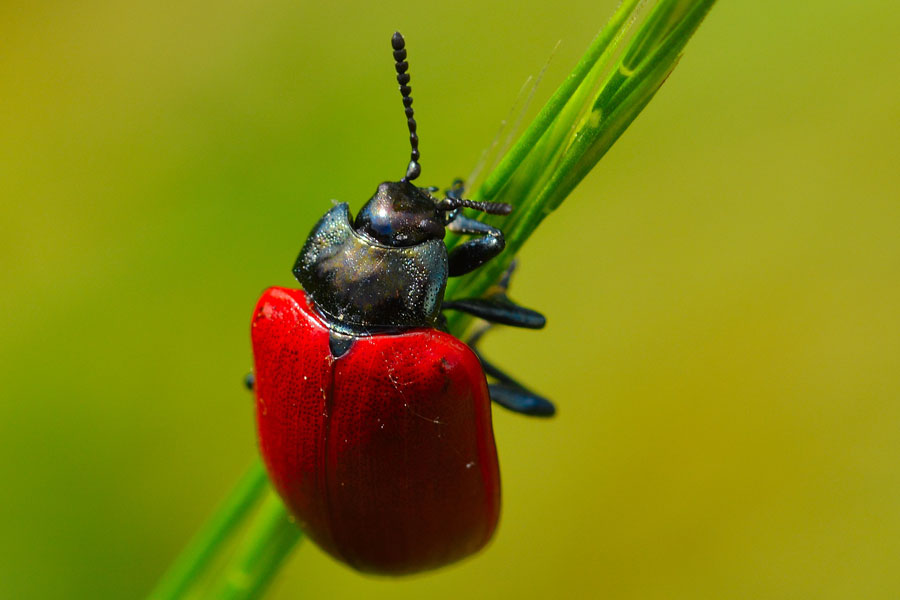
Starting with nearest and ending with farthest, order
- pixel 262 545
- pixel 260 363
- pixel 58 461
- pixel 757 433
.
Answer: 1. pixel 262 545
2. pixel 260 363
3. pixel 58 461
4. pixel 757 433

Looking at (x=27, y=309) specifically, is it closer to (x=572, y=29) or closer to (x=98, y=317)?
(x=98, y=317)

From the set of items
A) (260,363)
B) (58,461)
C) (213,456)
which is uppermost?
(260,363)

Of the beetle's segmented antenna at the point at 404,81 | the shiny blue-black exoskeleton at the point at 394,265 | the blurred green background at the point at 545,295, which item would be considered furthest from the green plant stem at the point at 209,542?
the blurred green background at the point at 545,295

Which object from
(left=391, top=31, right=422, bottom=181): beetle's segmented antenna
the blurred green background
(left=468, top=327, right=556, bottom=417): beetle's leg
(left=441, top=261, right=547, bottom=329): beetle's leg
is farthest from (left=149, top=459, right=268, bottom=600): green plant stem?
the blurred green background

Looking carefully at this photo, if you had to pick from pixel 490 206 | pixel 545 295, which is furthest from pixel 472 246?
pixel 545 295

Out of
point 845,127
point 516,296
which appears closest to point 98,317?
point 516,296

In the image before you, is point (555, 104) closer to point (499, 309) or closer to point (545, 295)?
point (499, 309)

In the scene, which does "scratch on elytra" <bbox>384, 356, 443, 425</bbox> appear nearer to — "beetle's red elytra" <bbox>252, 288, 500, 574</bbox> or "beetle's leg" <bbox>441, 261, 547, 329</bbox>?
"beetle's red elytra" <bbox>252, 288, 500, 574</bbox>

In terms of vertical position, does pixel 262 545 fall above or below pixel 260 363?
below
